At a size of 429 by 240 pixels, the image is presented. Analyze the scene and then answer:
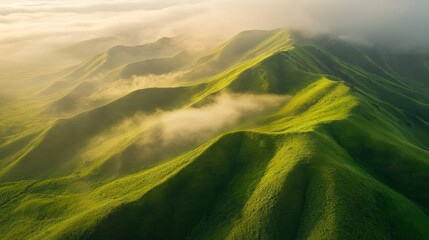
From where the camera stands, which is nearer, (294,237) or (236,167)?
(294,237)

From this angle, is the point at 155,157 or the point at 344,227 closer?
the point at 344,227

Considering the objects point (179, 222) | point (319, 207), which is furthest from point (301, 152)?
point (179, 222)

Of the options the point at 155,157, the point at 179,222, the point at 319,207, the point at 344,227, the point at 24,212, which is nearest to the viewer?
the point at 344,227

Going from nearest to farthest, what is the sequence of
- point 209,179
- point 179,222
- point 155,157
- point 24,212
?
point 179,222 → point 209,179 → point 24,212 → point 155,157

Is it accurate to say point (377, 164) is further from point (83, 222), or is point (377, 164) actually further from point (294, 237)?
point (83, 222)

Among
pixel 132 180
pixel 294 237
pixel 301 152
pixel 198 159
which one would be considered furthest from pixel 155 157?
pixel 294 237

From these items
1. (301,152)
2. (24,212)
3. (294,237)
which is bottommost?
(24,212)

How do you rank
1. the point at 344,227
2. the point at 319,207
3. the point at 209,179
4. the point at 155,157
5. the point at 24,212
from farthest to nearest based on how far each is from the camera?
1. the point at 155,157
2. the point at 24,212
3. the point at 209,179
4. the point at 319,207
5. the point at 344,227

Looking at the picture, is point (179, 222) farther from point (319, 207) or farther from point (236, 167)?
point (319, 207)

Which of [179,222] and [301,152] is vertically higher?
[301,152]
